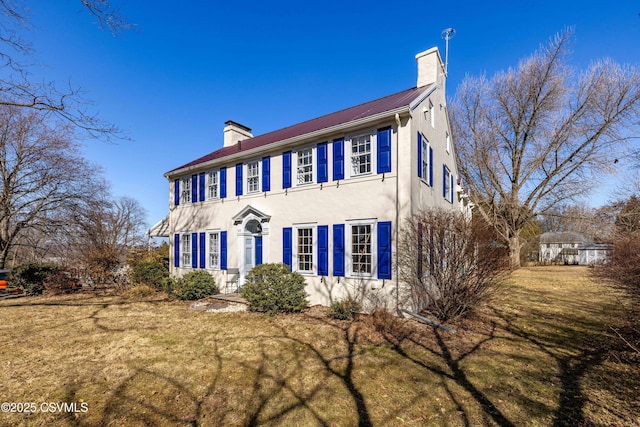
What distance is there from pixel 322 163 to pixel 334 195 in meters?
1.25

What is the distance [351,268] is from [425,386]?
15.8 ft

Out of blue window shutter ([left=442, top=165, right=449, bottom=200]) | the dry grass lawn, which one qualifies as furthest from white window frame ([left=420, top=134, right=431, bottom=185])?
the dry grass lawn

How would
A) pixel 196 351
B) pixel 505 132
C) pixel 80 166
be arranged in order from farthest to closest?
pixel 505 132
pixel 80 166
pixel 196 351

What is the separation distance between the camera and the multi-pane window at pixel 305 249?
10.3 meters

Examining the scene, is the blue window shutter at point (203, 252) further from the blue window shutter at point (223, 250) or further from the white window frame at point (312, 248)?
the white window frame at point (312, 248)

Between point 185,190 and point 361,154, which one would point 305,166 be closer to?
point 361,154

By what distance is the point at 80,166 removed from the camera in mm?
18031

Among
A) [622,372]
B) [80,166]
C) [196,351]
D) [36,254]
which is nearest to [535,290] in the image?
[622,372]

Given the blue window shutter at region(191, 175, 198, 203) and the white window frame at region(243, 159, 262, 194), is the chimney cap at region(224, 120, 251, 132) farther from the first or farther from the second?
the white window frame at region(243, 159, 262, 194)

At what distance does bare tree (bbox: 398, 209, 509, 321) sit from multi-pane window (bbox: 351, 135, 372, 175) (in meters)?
2.26

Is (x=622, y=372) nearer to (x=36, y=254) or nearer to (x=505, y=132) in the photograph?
(x=505, y=132)

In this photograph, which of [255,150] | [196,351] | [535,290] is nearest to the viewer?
[196,351]

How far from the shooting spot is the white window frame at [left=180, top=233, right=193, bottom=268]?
587 inches

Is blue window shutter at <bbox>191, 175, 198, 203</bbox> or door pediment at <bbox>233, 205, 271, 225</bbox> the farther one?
blue window shutter at <bbox>191, 175, 198, 203</bbox>
